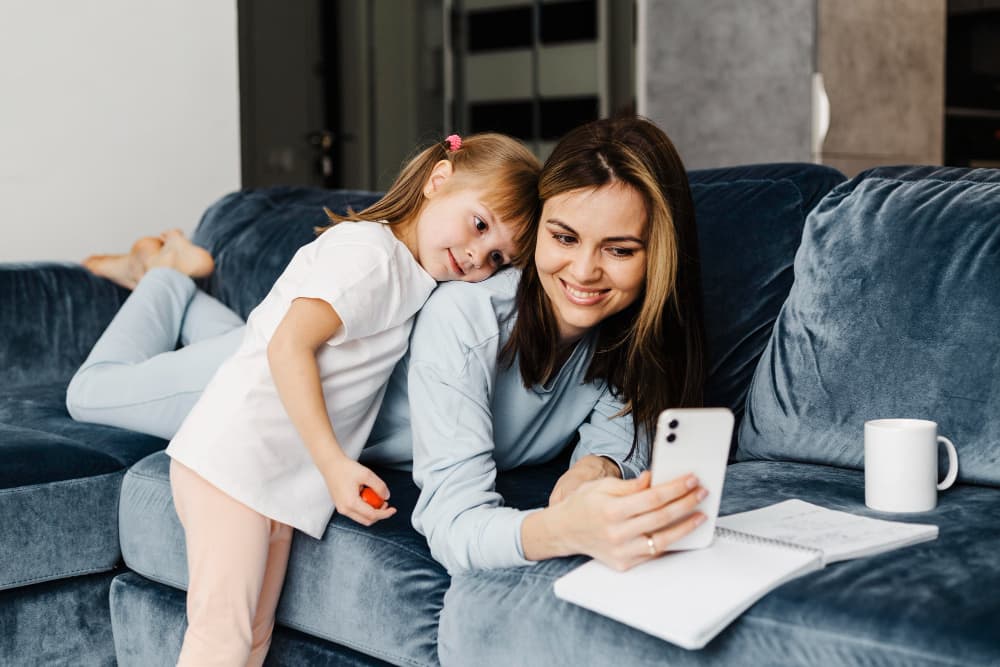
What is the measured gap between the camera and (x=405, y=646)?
136cm

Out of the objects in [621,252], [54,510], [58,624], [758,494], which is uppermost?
[621,252]

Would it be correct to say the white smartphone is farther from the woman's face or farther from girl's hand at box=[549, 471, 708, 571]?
the woman's face

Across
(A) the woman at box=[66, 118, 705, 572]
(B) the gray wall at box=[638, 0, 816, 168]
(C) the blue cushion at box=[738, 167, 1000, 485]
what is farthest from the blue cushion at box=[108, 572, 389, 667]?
(B) the gray wall at box=[638, 0, 816, 168]

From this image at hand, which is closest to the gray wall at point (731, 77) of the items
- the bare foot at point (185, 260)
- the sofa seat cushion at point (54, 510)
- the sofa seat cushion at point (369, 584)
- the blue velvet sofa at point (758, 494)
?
the blue velvet sofa at point (758, 494)

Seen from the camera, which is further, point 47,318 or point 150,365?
point 47,318

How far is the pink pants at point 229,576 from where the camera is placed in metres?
1.48

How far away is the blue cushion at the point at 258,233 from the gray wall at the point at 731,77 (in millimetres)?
1752

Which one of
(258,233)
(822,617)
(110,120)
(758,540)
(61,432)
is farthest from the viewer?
(110,120)

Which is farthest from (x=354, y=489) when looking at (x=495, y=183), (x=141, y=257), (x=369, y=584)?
(x=141, y=257)

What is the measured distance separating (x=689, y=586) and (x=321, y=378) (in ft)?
2.25

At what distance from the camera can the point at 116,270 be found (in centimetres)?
268

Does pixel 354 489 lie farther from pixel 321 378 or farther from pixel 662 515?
pixel 662 515

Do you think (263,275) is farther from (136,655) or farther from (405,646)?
(405,646)

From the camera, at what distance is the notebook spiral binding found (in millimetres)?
1102
